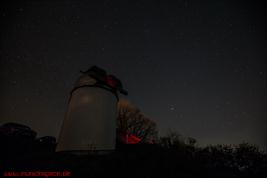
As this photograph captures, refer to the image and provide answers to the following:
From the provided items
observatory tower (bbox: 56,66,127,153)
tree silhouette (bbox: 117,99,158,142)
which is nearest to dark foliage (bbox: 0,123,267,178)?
observatory tower (bbox: 56,66,127,153)

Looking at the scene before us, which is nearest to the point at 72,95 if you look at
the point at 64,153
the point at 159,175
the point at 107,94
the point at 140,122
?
the point at 107,94

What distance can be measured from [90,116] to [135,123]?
18.5m

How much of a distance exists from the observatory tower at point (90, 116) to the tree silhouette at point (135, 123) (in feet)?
49.7

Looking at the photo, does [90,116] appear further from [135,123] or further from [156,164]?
[135,123]

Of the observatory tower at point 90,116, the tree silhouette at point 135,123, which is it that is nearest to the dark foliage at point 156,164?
the observatory tower at point 90,116

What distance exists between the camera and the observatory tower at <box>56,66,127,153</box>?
920 centimetres

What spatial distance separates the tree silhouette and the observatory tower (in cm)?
1514

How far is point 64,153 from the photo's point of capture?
29.7ft

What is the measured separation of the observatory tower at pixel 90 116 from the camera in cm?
920

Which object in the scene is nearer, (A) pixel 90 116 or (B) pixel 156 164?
(B) pixel 156 164

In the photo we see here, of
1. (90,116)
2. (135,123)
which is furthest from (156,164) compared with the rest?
(135,123)

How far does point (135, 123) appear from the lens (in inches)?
1073

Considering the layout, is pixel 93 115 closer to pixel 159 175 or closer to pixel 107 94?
pixel 107 94

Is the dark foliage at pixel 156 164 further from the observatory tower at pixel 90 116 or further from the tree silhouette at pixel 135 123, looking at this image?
the tree silhouette at pixel 135 123
